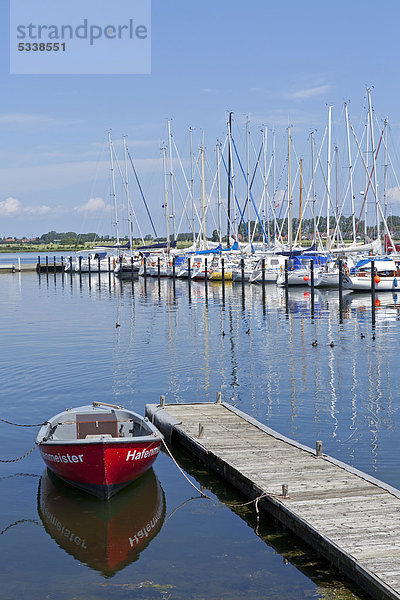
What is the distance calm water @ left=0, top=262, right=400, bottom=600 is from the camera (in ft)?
37.4

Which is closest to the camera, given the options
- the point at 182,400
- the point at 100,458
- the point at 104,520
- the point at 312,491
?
the point at 312,491

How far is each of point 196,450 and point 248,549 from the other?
14.4 ft

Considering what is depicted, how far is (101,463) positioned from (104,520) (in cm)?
102

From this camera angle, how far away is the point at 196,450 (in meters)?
16.4

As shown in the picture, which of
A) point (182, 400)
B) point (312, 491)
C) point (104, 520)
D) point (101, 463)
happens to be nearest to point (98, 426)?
point (101, 463)

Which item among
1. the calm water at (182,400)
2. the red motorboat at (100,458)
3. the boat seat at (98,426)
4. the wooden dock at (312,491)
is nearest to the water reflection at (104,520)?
the calm water at (182,400)

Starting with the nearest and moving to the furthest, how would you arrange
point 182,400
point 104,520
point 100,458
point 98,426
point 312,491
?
point 312,491
point 104,520
point 100,458
point 98,426
point 182,400

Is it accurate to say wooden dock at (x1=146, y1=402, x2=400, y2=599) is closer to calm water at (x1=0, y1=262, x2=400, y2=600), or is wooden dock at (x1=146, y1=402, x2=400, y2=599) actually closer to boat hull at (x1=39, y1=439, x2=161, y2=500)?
calm water at (x1=0, y1=262, x2=400, y2=600)

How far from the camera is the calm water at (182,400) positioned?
11398 millimetres

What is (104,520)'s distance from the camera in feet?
45.2

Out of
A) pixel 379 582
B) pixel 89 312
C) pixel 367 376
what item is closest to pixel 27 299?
pixel 89 312

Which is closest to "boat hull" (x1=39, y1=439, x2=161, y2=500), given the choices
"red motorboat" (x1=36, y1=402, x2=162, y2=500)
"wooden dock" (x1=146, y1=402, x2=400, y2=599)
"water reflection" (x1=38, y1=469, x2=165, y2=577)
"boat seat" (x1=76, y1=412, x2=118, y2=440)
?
"red motorboat" (x1=36, y1=402, x2=162, y2=500)

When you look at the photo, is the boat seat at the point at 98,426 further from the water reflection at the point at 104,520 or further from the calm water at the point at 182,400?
the calm water at the point at 182,400

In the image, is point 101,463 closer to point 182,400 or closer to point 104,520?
point 104,520
